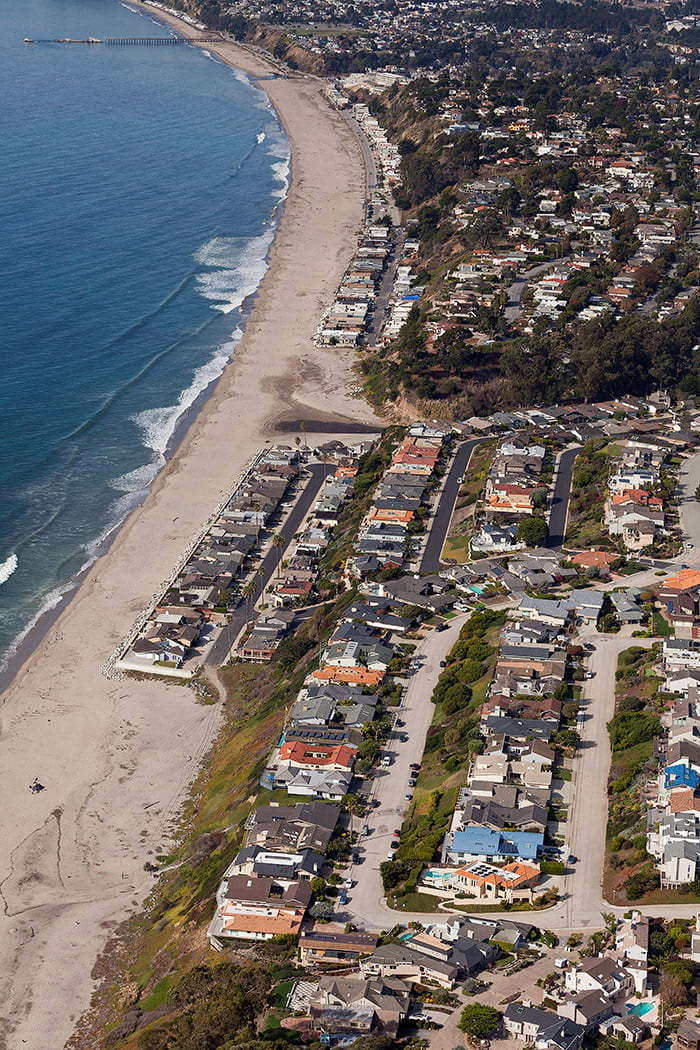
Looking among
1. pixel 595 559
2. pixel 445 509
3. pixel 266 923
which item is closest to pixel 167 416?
pixel 445 509

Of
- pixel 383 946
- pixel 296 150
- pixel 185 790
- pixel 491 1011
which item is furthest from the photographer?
pixel 296 150

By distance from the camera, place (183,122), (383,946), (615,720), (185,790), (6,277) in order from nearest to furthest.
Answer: (383,946)
(615,720)
(185,790)
(6,277)
(183,122)

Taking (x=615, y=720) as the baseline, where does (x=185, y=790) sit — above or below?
below

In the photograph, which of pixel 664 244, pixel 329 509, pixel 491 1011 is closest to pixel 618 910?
pixel 491 1011

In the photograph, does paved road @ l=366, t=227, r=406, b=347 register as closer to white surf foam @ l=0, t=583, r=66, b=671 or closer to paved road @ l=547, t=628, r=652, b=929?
white surf foam @ l=0, t=583, r=66, b=671

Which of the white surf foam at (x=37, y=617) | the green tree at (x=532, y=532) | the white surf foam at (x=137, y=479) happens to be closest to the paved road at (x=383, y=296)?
the white surf foam at (x=137, y=479)

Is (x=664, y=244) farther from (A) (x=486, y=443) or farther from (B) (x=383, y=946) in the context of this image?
(B) (x=383, y=946)

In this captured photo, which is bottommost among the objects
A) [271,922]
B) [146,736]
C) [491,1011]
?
[146,736]

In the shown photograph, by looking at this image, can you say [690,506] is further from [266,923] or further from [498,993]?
[498,993]
